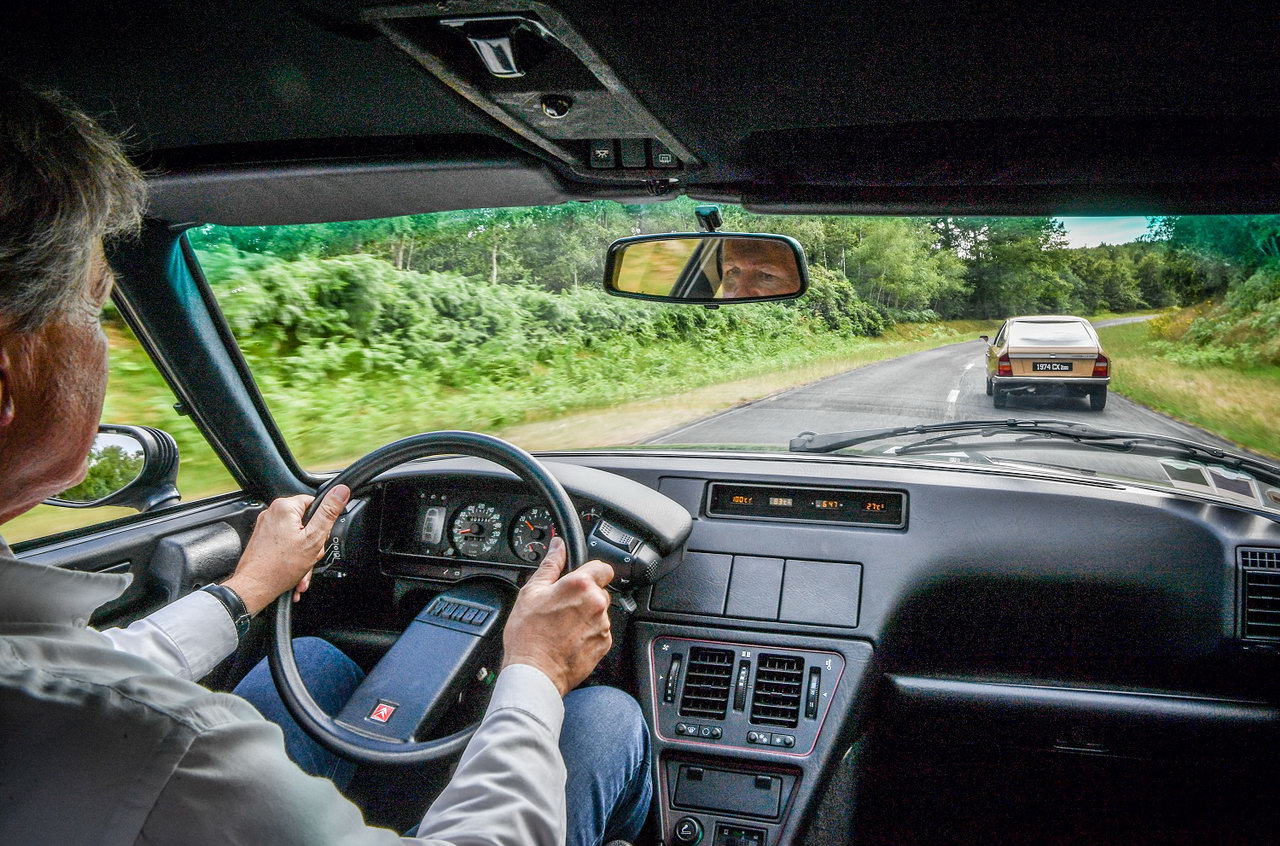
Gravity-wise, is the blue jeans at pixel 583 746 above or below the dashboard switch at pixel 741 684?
above

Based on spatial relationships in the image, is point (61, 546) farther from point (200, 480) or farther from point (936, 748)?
point (936, 748)

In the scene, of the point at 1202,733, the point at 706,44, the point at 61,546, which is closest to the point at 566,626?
the point at 706,44

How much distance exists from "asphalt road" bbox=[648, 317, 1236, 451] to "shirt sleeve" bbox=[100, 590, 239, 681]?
77.4 inches

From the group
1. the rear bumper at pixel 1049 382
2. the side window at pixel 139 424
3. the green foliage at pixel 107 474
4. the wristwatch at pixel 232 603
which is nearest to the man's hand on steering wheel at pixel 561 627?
the wristwatch at pixel 232 603

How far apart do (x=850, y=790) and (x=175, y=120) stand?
3.05 metres

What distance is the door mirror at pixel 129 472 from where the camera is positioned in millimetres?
2850

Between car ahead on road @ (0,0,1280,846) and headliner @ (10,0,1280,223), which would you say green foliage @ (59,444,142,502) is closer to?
car ahead on road @ (0,0,1280,846)

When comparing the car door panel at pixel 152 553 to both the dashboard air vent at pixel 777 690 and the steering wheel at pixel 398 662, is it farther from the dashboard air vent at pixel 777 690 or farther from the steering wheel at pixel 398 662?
the dashboard air vent at pixel 777 690

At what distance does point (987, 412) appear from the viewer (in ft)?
10.8

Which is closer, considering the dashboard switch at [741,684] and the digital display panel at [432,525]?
the dashboard switch at [741,684]

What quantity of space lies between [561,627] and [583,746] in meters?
0.69

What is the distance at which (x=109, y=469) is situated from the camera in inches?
114

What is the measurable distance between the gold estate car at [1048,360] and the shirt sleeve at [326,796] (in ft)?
7.39

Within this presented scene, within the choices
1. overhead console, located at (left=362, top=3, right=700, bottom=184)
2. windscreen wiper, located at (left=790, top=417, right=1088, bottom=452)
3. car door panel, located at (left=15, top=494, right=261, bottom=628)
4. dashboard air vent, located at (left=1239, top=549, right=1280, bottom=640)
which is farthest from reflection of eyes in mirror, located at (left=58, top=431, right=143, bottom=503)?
dashboard air vent, located at (left=1239, top=549, right=1280, bottom=640)
